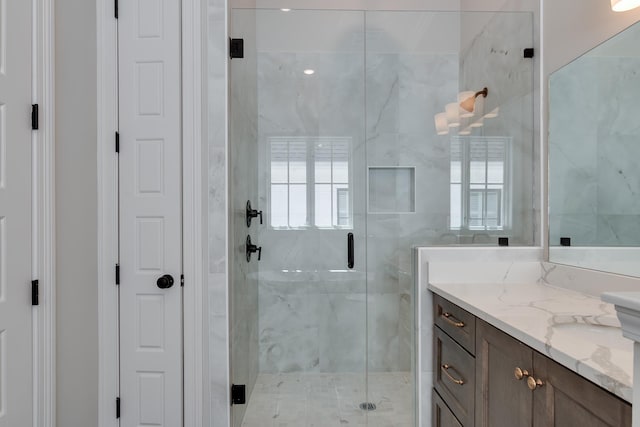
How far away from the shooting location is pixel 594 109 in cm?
170

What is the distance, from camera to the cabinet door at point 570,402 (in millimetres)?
810

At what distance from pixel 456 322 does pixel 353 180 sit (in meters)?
0.99

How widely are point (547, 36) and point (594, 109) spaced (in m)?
0.58

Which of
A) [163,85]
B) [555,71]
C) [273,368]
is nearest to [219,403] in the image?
[273,368]

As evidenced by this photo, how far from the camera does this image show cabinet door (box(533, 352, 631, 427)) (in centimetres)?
81

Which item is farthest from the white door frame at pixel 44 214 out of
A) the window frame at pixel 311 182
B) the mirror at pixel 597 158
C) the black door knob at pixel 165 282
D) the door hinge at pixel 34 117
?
the mirror at pixel 597 158

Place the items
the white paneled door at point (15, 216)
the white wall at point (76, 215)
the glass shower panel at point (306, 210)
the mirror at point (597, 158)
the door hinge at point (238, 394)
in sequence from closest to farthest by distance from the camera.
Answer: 1. the mirror at point (597, 158)
2. the white paneled door at point (15, 216)
3. the white wall at point (76, 215)
4. the door hinge at point (238, 394)
5. the glass shower panel at point (306, 210)

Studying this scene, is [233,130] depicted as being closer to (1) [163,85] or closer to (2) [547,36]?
(1) [163,85]

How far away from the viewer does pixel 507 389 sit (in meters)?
1.25

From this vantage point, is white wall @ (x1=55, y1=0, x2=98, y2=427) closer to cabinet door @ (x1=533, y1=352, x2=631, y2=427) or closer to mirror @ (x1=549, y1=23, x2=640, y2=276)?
cabinet door @ (x1=533, y1=352, x2=631, y2=427)

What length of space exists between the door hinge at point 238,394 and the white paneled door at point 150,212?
258 millimetres

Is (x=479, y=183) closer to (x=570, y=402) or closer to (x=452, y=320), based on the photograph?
(x=452, y=320)

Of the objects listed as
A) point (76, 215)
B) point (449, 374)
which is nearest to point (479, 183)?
point (449, 374)

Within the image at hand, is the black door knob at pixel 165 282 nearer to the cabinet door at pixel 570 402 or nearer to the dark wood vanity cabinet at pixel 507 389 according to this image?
the dark wood vanity cabinet at pixel 507 389
